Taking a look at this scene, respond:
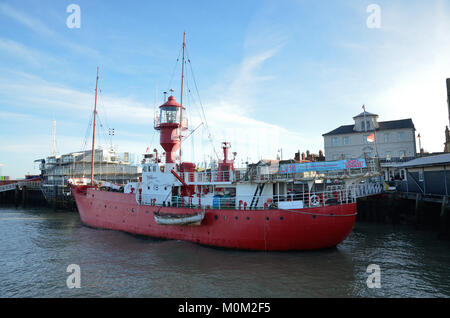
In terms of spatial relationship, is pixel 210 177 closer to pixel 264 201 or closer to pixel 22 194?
pixel 264 201

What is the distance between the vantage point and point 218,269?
12805 mm

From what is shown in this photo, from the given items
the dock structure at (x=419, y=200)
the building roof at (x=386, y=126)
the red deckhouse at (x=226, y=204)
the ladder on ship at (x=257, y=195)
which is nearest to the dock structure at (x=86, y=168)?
the red deckhouse at (x=226, y=204)

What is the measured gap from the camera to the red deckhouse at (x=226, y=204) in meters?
14.5

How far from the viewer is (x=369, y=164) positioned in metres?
14.9

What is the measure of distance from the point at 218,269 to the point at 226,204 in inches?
194

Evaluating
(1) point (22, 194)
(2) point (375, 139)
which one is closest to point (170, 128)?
(2) point (375, 139)

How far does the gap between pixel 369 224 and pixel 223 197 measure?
1627cm

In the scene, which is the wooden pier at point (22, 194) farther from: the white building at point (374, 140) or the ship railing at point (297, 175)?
the white building at point (374, 140)

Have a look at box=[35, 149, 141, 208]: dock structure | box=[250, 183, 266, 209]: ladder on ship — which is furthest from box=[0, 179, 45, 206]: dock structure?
box=[250, 183, 266, 209]: ladder on ship

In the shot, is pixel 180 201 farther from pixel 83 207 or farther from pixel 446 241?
pixel 446 241

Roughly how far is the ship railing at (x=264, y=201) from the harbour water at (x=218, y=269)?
8.50ft

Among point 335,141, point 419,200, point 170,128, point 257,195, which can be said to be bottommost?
point 419,200

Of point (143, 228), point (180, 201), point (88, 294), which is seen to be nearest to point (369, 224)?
point (180, 201)

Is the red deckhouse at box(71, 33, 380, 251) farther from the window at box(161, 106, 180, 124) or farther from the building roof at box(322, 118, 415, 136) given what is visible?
the building roof at box(322, 118, 415, 136)
